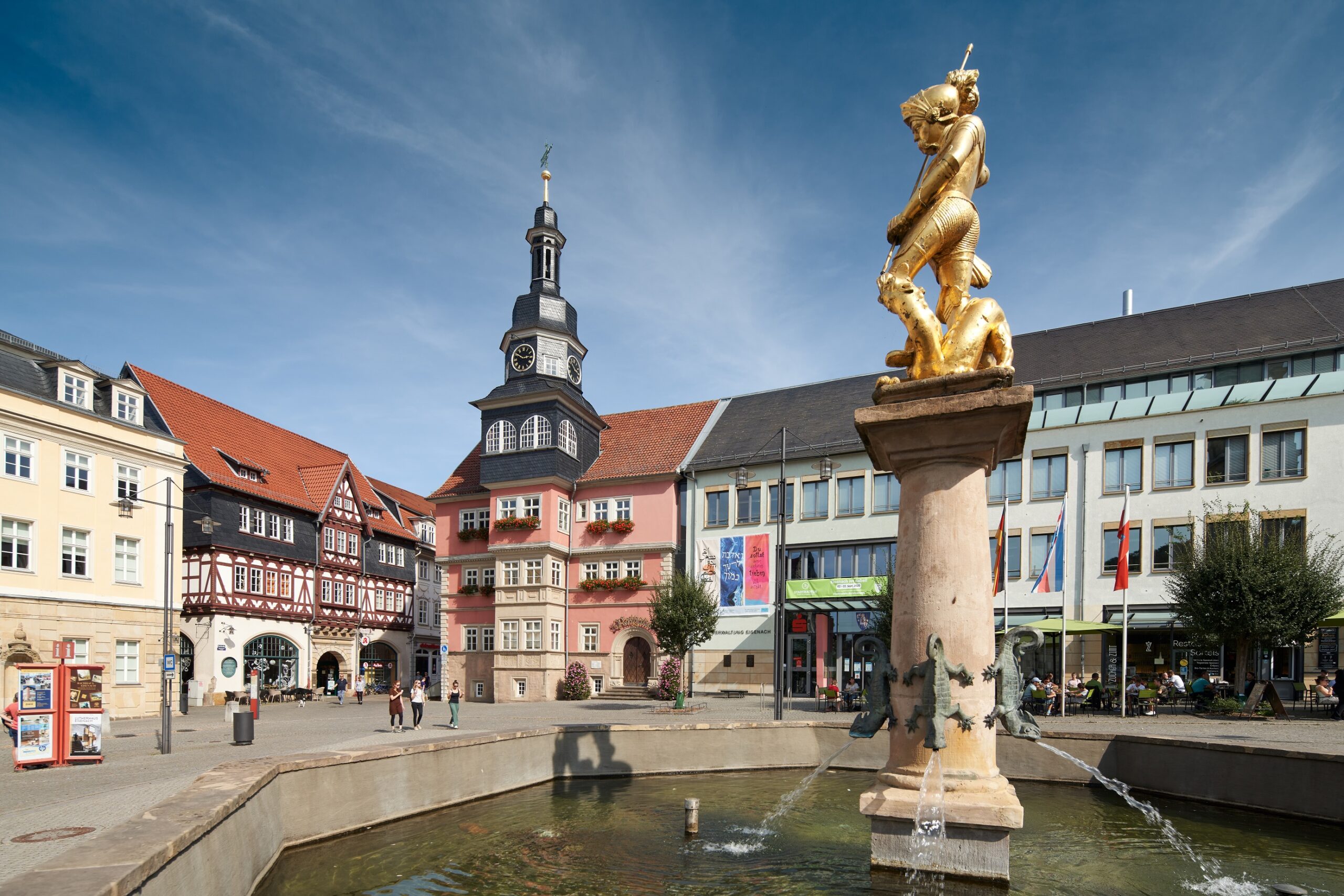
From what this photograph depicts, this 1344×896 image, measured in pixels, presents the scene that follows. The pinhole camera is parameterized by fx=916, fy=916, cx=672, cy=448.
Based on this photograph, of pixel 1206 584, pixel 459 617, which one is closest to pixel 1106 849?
pixel 1206 584

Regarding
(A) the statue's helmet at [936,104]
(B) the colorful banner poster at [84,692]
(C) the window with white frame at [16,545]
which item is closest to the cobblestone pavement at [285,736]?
(B) the colorful banner poster at [84,692]

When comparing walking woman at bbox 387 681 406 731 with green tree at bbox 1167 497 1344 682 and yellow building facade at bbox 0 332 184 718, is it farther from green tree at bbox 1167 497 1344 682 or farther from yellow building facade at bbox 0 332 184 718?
green tree at bbox 1167 497 1344 682

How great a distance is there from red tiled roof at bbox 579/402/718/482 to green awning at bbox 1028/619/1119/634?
18167 millimetres

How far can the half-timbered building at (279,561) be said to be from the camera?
41906 millimetres

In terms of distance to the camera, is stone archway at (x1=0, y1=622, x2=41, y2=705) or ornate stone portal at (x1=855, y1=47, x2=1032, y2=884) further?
stone archway at (x1=0, y1=622, x2=41, y2=705)

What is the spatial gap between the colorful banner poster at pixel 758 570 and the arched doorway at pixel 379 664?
77.9 ft

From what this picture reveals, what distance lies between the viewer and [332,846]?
10.4 m

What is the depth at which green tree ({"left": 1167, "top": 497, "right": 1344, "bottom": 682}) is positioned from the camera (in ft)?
82.3

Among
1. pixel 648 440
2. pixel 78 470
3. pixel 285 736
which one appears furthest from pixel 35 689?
pixel 648 440

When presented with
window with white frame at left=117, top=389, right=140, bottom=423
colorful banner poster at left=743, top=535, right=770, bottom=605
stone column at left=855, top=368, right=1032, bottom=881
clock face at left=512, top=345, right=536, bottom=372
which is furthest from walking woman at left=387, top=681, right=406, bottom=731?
clock face at left=512, top=345, right=536, bottom=372

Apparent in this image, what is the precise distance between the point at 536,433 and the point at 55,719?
27.6m

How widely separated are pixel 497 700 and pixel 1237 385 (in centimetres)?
3252

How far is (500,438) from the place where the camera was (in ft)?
147

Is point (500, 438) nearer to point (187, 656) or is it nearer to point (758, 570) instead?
point (758, 570)
